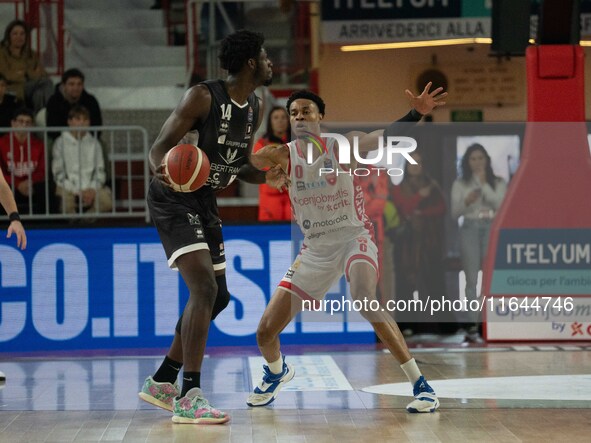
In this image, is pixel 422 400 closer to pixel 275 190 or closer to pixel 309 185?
pixel 309 185

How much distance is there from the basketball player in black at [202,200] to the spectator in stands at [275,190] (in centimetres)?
407

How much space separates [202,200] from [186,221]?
26cm

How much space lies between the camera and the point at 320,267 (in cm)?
778

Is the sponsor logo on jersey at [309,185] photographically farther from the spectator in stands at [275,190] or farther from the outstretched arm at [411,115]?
the spectator in stands at [275,190]

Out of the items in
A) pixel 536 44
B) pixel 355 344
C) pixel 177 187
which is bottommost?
pixel 355 344

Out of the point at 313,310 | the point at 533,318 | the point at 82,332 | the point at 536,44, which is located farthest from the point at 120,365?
the point at 536,44

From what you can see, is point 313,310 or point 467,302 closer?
point 313,310

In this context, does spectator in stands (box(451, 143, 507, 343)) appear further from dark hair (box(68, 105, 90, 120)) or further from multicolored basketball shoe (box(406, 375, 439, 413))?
multicolored basketball shoe (box(406, 375, 439, 413))

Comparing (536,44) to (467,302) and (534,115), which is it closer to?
(534,115)

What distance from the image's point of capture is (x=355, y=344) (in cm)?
1177

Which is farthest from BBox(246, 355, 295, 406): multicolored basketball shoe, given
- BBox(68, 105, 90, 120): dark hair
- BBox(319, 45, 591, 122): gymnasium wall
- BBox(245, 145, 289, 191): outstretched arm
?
BBox(319, 45, 591, 122): gymnasium wall

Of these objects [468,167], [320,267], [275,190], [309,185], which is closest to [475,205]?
[468,167]

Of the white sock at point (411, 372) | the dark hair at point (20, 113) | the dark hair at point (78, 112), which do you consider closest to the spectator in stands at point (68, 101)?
the dark hair at point (20, 113)

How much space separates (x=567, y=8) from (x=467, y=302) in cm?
344
